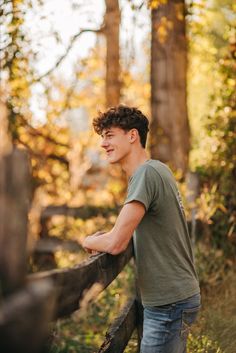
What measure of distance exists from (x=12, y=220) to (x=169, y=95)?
8236 mm

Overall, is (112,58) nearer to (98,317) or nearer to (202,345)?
(98,317)

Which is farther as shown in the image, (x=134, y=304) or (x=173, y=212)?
(x=134, y=304)

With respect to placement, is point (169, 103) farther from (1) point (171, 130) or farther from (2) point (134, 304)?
(2) point (134, 304)

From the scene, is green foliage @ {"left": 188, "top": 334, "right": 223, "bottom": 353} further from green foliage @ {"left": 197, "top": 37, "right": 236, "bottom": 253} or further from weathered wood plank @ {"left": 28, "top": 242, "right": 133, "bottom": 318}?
green foliage @ {"left": 197, "top": 37, "right": 236, "bottom": 253}

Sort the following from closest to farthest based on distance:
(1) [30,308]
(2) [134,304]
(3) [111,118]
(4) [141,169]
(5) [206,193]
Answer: (1) [30,308], (4) [141,169], (3) [111,118], (2) [134,304], (5) [206,193]

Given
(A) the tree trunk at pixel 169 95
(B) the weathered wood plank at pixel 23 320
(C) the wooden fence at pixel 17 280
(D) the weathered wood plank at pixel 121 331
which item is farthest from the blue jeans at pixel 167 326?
(A) the tree trunk at pixel 169 95

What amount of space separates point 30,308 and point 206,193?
5570 mm

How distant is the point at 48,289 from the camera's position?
1.69 meters

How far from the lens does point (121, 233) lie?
10.7 ft

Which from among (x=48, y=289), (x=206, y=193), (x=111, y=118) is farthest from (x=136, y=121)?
(x=206, y=193)

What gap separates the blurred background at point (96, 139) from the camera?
6.13 m

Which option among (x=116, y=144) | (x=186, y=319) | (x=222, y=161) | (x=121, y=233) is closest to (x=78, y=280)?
(x=121, y=233)

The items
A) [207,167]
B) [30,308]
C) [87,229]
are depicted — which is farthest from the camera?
[87,229]

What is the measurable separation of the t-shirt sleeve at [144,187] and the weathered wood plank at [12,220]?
1547 millimetres
